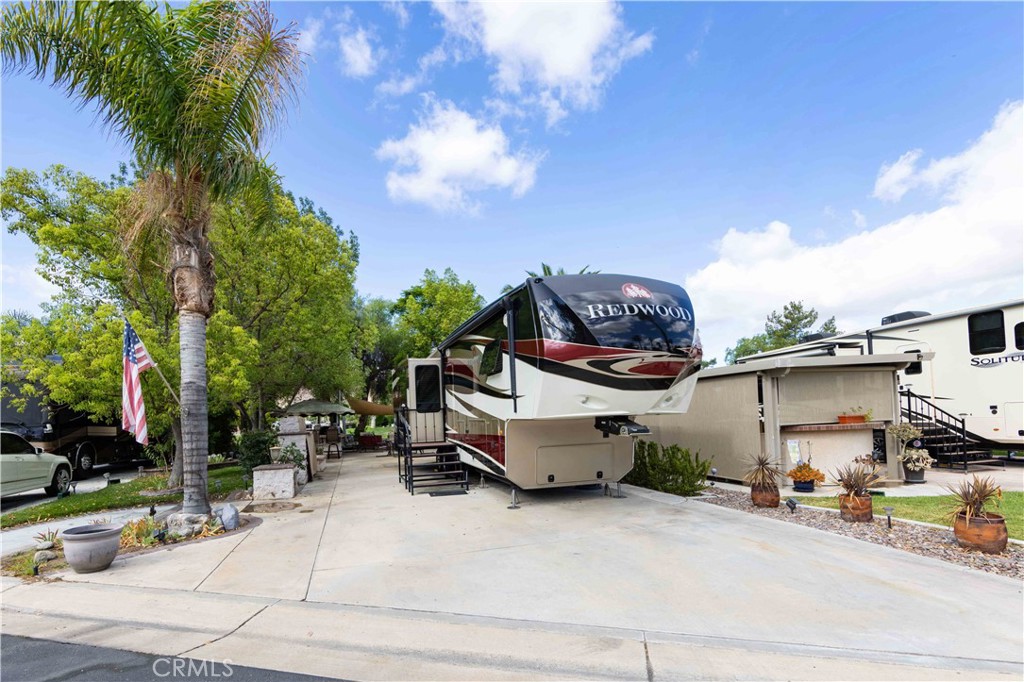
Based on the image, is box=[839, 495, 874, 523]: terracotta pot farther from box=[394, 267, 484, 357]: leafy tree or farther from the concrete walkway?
box=[394, 267, 484, 357]: leafy tree

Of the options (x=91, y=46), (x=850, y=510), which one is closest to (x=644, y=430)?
(x=850, y=510)

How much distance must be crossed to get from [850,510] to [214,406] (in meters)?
12.6

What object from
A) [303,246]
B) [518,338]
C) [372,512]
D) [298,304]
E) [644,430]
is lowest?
[372,512]

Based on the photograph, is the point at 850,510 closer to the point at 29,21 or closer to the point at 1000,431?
the point at 1000,431

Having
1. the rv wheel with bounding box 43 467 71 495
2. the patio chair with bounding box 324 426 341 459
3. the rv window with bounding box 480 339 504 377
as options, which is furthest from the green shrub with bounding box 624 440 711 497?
the patio chair with bounding box 324 426 341 459

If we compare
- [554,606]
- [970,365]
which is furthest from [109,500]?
[970,365]

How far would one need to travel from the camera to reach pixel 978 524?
18.8 ft

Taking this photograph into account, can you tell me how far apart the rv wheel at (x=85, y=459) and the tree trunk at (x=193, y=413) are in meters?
9.37

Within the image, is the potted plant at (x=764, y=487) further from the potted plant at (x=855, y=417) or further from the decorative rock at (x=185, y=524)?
the decorative rock at (x=185, y=524)

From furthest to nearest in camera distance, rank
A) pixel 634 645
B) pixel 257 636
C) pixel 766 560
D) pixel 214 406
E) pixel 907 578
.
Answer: pixel 214 406, pixel 766 560, pixel 907 578, pixel 257 636, pixel 634 645

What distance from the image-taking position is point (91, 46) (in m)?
7.03

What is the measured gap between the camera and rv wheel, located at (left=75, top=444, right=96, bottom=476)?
46.8ft

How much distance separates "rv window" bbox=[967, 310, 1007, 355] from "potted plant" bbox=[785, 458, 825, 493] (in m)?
6.72

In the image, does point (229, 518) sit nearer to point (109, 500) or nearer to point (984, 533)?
point (109, 500)
